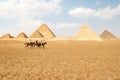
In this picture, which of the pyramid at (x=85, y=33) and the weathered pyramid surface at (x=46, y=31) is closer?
the pyramid at (x=85, y=33)

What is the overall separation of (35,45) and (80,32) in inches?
4197

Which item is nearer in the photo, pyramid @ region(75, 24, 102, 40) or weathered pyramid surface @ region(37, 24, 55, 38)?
pyramid @ region(75, 24, 102, 40)

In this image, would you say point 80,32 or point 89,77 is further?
point 80,32

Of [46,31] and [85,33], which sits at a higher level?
[46,31]

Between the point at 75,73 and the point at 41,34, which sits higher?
the point at 41,34

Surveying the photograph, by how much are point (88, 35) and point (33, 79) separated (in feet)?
423

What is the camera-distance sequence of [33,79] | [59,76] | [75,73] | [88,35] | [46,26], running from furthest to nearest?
[46,26], [88,35], [75,73], [59,76], [33,79]

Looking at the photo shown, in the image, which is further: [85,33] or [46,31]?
[46,31]

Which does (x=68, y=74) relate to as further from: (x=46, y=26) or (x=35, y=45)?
(x=46, y=26)

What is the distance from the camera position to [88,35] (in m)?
137

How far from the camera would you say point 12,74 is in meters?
9.87

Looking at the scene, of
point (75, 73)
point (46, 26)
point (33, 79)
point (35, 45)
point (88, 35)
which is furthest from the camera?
point (46, 26)

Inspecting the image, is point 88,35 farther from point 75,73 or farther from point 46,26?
point 75,73

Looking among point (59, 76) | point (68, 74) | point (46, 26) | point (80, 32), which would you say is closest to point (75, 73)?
point (68, 74)
